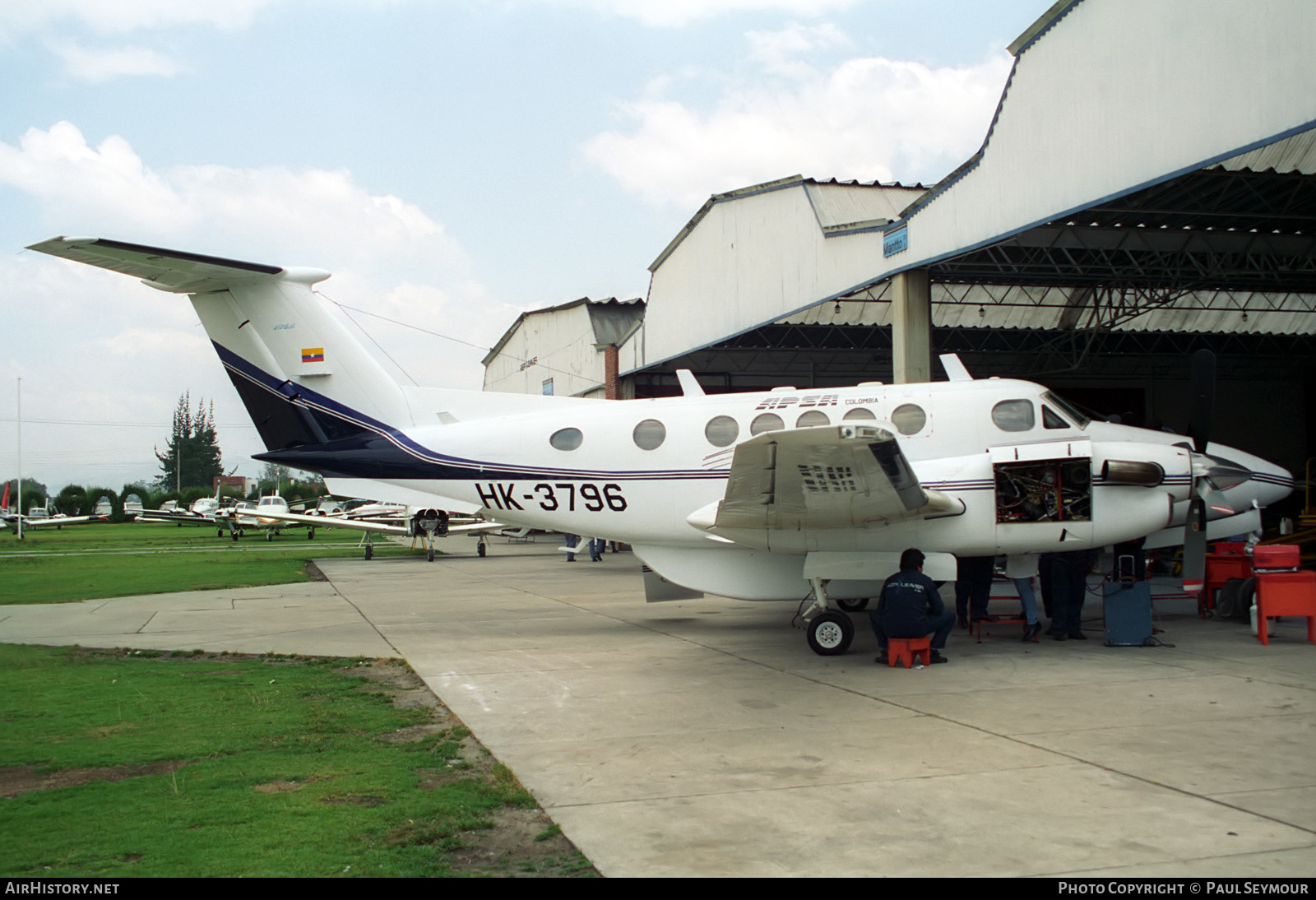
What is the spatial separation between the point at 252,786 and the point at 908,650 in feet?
21.6

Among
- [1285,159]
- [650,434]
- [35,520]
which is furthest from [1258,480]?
[35,520]

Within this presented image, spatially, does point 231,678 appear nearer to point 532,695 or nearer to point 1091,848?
point 532,695

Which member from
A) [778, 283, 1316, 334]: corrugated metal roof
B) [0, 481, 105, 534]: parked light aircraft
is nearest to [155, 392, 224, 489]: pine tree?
[0, 481, 105, 534]: parked light aircraft

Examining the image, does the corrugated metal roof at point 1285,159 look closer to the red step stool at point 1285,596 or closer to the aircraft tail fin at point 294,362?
the red step stool at point 1285,596

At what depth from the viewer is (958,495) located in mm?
10617

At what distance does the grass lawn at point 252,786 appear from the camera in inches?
179

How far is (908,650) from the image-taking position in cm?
984

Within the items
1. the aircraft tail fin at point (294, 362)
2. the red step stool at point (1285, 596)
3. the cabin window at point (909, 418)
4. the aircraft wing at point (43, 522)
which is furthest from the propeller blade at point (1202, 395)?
the aircraft wing at point (43, 522)

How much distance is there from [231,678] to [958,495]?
8.23m

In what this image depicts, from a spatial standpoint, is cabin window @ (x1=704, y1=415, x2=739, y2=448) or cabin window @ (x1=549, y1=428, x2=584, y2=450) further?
cabin window @ (x1=549, y1=428, x2=584, y2=450)

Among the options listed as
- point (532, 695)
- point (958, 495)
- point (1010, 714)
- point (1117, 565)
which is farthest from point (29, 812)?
point (1117, 565)

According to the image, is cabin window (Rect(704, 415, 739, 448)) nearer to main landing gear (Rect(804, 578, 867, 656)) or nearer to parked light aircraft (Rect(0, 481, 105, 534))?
main landing gear (Rect(804, 578, 867, 656))

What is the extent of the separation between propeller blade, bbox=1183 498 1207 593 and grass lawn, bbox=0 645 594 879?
8704 millimetres

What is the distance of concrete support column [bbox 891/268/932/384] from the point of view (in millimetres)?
18000
